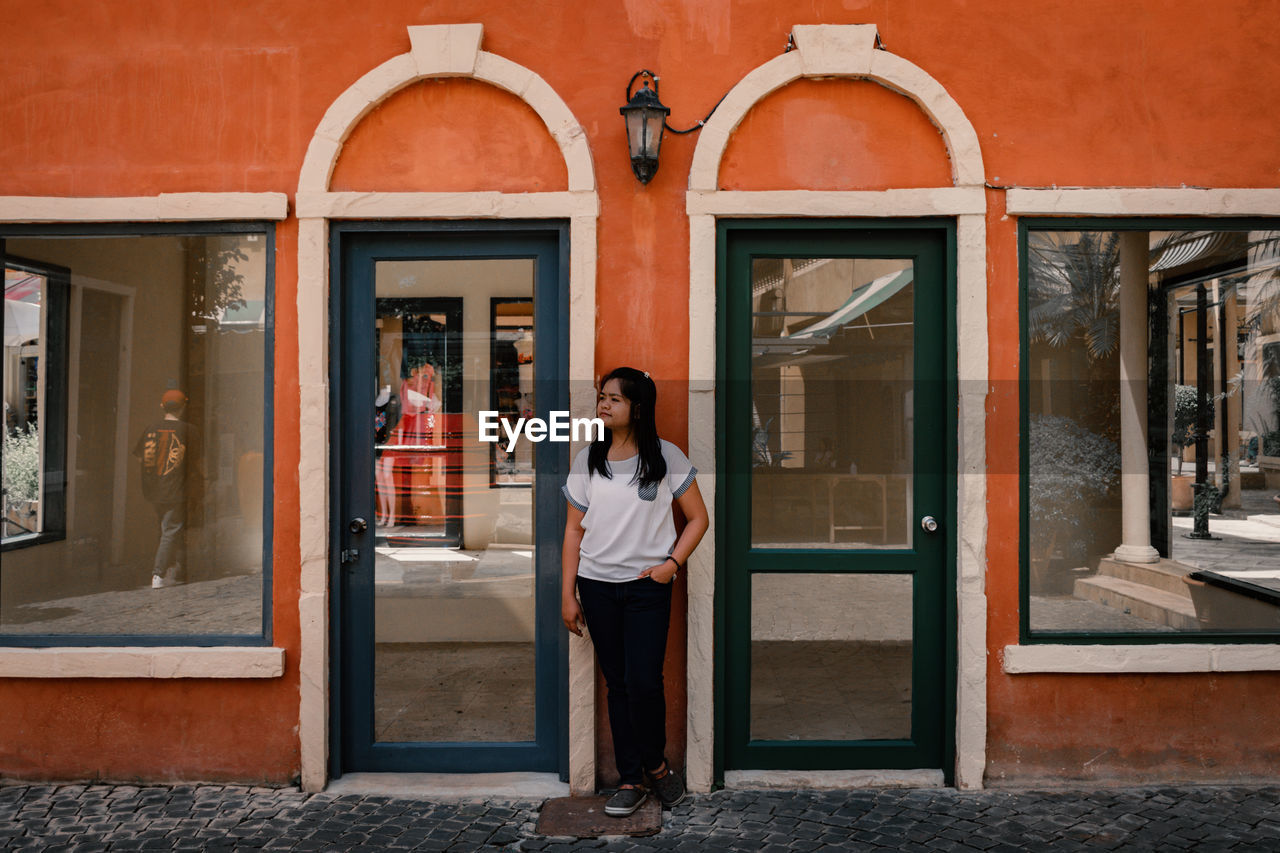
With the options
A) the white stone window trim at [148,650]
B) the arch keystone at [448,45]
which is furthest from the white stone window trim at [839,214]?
the white stone window trim at [148,650]

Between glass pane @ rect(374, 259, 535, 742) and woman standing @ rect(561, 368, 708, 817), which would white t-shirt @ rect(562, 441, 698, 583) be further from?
glass pane @ rect(374, 259, 535, 742)

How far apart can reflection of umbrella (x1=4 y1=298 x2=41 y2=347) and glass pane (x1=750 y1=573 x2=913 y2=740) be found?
3.91 meters

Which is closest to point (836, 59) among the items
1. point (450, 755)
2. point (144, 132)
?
point (144, 132)

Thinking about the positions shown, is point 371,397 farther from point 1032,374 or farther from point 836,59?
point 1032,374

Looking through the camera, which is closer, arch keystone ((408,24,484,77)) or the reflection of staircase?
arch keystone ((408,24,484,77))

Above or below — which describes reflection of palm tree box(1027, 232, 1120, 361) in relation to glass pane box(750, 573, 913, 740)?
above

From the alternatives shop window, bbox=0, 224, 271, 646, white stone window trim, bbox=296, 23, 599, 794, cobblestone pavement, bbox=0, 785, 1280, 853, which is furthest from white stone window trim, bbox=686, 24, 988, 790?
shop window, bbox=0, 224, 271, 646

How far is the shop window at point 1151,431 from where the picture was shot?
165 inches

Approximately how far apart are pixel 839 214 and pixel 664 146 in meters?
0.89

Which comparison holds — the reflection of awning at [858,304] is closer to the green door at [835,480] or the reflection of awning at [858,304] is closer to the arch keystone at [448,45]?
the green door at [835,480]

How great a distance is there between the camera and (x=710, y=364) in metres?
4.04

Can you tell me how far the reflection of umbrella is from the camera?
4359 millimetres

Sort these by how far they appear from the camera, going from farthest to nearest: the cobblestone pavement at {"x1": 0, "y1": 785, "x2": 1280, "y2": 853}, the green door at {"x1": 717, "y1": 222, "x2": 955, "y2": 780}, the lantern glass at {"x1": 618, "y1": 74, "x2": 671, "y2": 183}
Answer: the green door at {"x1": 717, "y1": 222, "x2": 955, "y2": 780}
the lantern glass at {"x1": 618, "y1": 74, "x2": 671, "y2": 183}
the cobblestone pavement at {"x1": 0, "y1": 785, "x2": 1280, "y2": 853}

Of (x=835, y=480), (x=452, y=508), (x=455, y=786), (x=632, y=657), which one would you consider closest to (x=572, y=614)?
(x=632, y=657)
